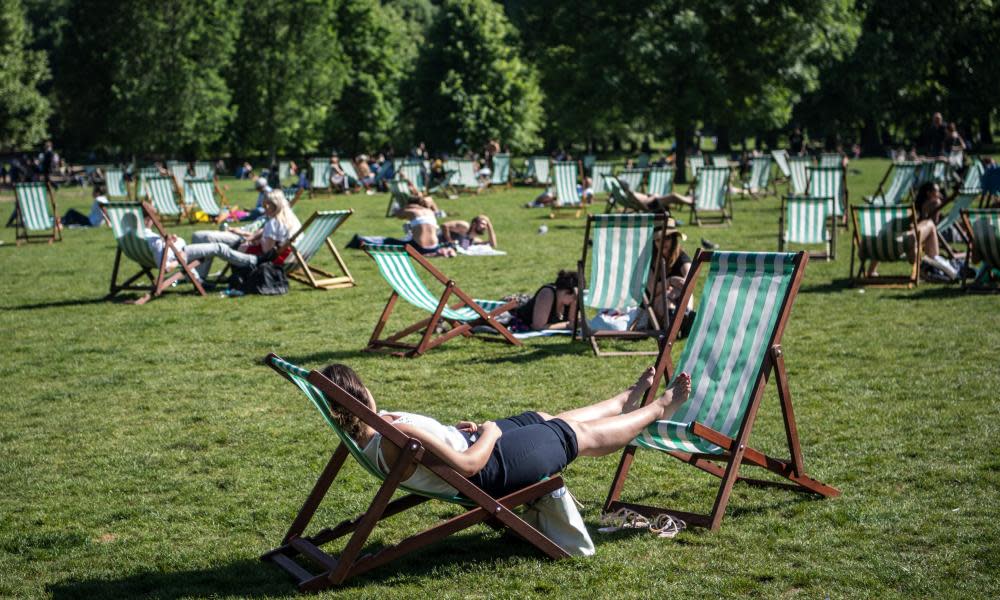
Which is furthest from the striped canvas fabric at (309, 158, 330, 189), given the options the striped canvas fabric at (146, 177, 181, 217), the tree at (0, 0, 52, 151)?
the tree at (0, 0, 52, 151)

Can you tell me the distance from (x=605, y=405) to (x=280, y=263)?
7.84m

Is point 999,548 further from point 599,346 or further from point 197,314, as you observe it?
point 197,314

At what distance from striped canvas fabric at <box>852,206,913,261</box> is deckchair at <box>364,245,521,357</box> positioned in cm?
464

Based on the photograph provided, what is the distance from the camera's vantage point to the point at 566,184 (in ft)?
68.4

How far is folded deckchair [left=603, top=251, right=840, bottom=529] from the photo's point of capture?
4566mm

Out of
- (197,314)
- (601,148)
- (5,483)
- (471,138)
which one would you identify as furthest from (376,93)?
(5,483)

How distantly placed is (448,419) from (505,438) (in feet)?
7.20

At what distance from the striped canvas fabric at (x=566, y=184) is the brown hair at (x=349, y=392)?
55.4 feet

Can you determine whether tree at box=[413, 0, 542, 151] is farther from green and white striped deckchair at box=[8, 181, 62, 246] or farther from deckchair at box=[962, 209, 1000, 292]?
deckchair at box=[962, 209, 1000, 292]

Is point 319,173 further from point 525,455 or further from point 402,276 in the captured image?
point 525,455

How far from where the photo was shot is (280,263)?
39.6 feet

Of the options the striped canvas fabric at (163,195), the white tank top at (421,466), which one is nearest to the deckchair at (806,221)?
the white tank top at (421,466)

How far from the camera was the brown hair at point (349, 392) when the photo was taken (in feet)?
13.1

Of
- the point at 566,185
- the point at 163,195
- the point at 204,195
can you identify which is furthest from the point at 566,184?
the point at 163,195
